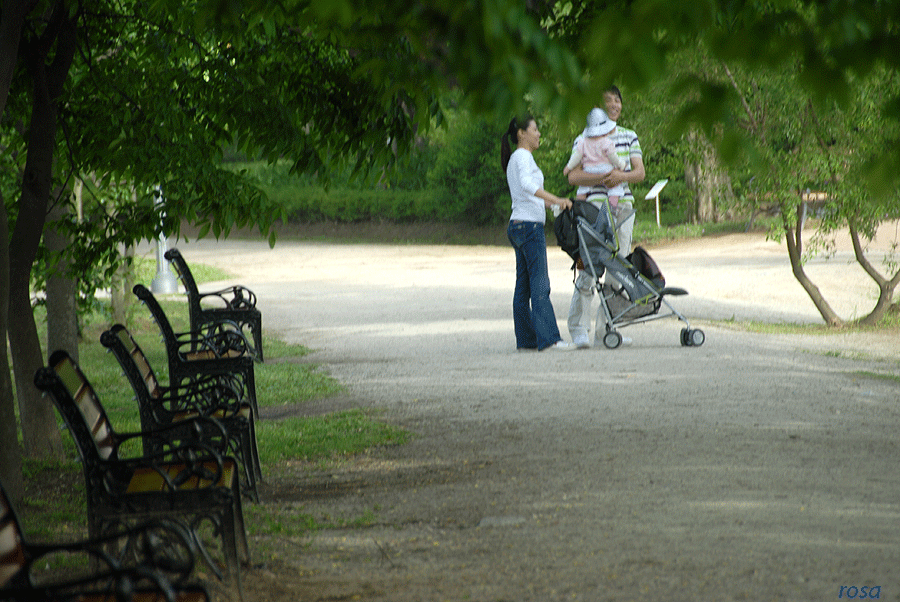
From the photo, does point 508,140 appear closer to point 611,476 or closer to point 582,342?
point 582,342

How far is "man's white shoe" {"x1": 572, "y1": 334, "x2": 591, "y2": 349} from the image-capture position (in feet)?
34.7

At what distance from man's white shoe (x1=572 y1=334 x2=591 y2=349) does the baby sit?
1447 millimetres

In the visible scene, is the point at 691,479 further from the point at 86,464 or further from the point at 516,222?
the point at 516,222

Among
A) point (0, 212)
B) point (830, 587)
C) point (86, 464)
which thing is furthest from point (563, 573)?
point (0, 212)

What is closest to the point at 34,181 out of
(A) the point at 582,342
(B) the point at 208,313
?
(B) the point at 208,313

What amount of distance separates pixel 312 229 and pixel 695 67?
3557 cm

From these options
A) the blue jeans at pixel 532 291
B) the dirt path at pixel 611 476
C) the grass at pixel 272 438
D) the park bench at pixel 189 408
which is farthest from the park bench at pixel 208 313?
the park bench at pixel 189 408

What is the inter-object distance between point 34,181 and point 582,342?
601cm

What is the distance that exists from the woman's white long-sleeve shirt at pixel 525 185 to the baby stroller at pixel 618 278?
1.49 ft

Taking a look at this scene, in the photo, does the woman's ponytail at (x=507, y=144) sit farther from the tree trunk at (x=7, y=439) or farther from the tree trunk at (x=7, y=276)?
the tree trunk at (x=7, y=439)

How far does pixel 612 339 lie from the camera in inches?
417

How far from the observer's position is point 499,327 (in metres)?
13.0

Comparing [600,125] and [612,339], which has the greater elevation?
[600,125]

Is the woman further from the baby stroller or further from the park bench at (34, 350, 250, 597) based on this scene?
the park bench at (34, 350, 250, 597)
